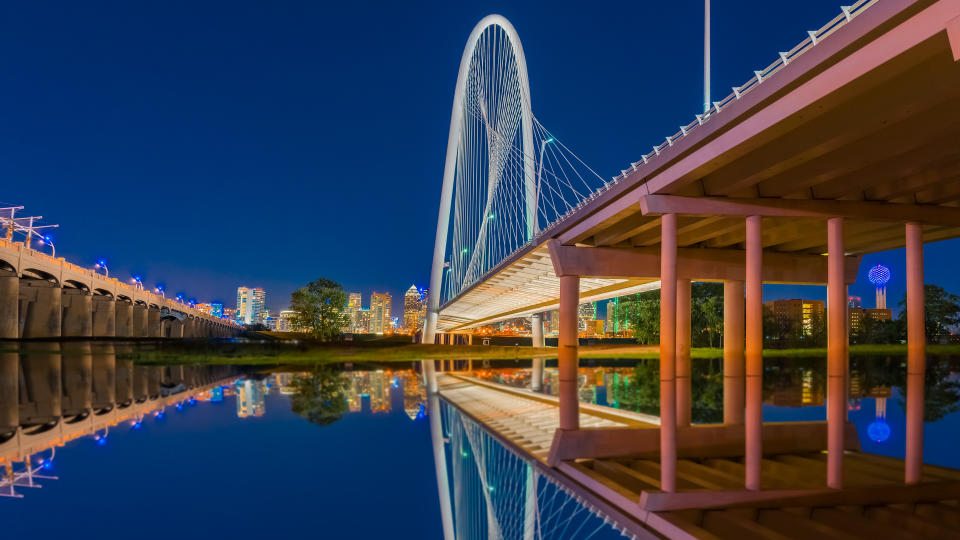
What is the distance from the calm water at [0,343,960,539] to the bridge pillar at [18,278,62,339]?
49.3 meters

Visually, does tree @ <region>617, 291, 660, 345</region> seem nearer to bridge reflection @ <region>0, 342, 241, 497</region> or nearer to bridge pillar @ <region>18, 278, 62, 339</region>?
bridge reflection @ <region>0, 342, 241, 497</region>

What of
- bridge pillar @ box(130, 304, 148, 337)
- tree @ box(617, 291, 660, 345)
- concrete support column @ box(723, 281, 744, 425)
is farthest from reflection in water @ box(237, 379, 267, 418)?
bridge pillar @ box(130, 304, 148, 337)

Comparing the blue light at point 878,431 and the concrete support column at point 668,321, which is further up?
the concrete support column at point 668,321

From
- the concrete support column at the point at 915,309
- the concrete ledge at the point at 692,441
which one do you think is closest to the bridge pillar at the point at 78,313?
the concrete support column at the point at 915,309

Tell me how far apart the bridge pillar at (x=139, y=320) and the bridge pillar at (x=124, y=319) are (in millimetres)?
4183

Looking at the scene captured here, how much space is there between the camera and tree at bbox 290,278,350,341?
215ft

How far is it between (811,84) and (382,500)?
42.1 ft

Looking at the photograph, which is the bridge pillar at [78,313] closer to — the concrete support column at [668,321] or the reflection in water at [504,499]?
the concrete support column at [668,321]

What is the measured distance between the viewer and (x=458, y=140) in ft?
229

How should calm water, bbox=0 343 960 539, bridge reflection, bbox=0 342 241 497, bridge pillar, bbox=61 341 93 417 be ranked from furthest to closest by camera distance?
bridge pillar, bbox=61 341 93 417 → bridge reflection, bbox=0 342 241 497 → calm water, bbox=0 343 960 539

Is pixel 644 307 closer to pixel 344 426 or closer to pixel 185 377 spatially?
pixel 185 377

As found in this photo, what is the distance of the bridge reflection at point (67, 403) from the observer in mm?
8790

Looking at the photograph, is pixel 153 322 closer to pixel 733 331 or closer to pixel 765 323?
pixel 765 323

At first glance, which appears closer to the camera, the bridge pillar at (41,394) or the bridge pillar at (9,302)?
the bridge pillar at (41,394)
